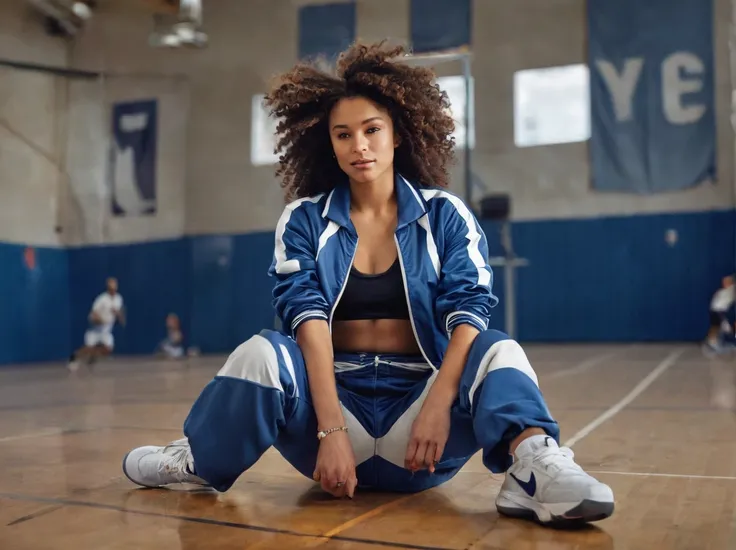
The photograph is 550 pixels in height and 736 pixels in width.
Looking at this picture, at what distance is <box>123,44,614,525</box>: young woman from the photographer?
129 cm

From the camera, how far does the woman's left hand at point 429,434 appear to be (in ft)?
4.42

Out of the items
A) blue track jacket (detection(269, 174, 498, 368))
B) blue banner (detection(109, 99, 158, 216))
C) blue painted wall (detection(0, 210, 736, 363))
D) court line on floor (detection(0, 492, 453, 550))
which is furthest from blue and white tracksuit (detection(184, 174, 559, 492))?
blue banner (detection(109, 99, 158, 216))

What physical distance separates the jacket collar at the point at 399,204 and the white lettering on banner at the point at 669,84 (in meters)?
7.99

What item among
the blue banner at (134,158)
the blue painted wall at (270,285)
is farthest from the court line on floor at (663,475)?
the blue banner at (134,158)

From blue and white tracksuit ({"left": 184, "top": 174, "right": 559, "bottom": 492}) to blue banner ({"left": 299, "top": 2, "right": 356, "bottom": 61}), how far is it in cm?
880

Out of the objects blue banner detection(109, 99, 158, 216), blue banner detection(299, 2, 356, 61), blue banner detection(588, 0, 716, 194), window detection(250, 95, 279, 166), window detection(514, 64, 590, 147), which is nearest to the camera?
blue banner detection(588, 0, 716, 194)

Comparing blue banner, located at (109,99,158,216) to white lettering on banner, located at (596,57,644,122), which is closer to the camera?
white lettering on banner, located at (596,57,644,122)

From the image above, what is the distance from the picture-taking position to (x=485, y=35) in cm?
950

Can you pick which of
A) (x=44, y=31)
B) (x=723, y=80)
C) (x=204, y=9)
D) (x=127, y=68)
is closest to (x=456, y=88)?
(x=723, y=80)

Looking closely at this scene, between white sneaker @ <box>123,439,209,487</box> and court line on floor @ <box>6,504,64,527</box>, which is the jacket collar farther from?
court line on floor @ <box>6,504,64,527</box>

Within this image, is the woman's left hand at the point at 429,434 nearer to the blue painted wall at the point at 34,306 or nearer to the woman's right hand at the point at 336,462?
the woman's right hand at the point at 336,462

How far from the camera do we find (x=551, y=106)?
368 inches

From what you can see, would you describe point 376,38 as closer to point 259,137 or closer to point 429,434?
point 259,137

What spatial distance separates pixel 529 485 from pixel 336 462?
1.09 feet
